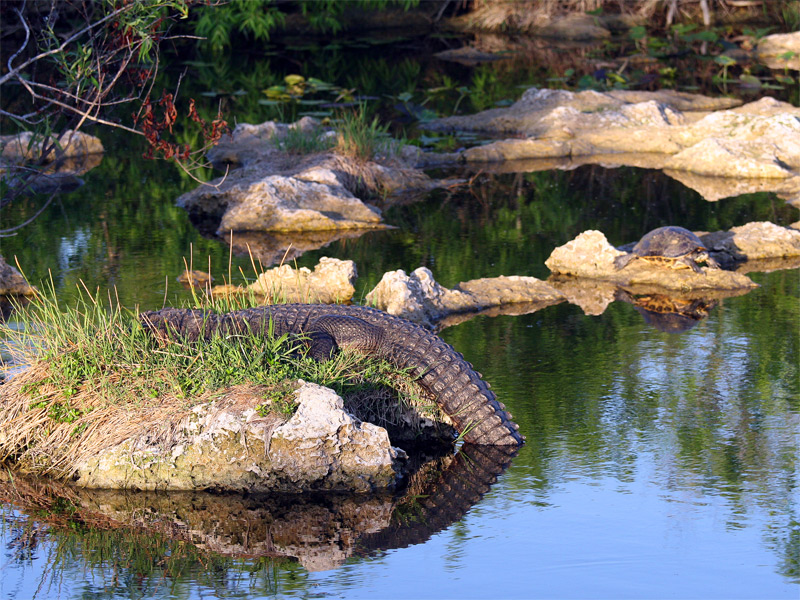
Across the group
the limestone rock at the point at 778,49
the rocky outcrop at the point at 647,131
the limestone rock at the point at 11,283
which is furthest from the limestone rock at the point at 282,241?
the limestone rock at the point at 778,49

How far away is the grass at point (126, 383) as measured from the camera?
16.7ft

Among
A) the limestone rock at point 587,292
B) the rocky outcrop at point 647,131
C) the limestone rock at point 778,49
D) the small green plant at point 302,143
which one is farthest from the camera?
the limestone rock at point 778,49

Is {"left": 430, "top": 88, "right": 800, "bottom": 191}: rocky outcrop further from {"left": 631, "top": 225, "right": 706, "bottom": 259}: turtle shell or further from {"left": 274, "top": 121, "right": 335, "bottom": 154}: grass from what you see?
{"left": 631, "top": 225, "right": 706, "bottom": 259}: turtle shell

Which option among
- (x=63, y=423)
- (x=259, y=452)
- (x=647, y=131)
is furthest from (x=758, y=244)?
(x=63, y=423)

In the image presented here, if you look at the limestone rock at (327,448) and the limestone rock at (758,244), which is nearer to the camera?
the limestone rock at (327,448)

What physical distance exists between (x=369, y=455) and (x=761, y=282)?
451 centimetres

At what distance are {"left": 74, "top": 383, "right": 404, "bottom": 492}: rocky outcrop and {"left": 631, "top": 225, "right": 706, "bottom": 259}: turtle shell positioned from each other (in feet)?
13.1

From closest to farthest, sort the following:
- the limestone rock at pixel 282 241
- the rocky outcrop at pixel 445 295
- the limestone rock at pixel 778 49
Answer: the rocky outcrop at pixel 445 295 → the limestone rock at pixel 282 241 → the limestone rock at pixel 778 49

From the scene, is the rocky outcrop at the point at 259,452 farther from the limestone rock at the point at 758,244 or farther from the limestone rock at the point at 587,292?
the limestone rock at the point at 758,244

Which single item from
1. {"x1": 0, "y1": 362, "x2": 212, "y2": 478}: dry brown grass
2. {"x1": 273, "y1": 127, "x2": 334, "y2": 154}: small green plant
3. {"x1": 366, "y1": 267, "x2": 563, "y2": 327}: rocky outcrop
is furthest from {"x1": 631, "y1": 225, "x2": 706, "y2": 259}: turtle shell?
{"x1": 273, "y1": 127, "x2": 334, "y2": 154}: small green plant

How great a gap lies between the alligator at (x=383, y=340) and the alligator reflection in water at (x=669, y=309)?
2283 millimetres

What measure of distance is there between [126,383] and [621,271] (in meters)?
4.46

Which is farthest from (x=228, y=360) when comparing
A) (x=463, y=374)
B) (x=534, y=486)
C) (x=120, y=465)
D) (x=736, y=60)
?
(x=736, y=60)

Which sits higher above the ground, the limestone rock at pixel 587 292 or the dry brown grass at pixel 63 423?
the limestone rock at pixel 587 292
